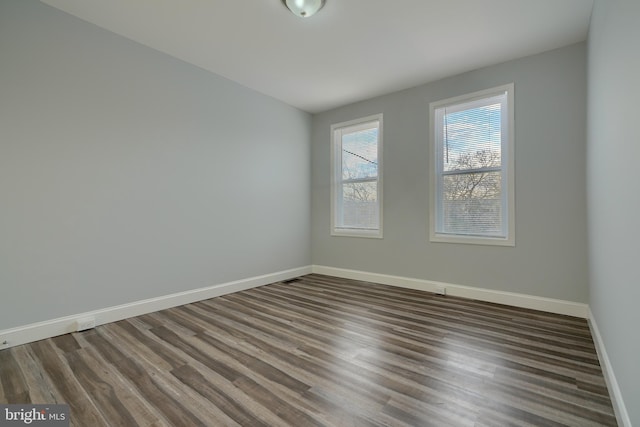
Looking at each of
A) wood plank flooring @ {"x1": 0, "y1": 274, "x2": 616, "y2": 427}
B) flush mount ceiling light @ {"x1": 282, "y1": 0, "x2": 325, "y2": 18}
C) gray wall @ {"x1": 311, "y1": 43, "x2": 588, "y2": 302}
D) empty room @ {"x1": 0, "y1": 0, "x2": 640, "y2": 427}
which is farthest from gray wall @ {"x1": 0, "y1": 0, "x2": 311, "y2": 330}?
gray wall @ {"x1": 311, "y1": 43, "x2": 588, "y2": 302}

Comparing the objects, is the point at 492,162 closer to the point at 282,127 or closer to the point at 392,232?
the point at 392,232

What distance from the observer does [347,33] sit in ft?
9.13

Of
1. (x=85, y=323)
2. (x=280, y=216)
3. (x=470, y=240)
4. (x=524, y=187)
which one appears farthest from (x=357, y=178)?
(x=85, y=323)

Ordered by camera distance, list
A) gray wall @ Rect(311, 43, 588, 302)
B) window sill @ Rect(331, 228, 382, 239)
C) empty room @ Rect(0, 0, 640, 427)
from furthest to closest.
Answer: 1. window sill @ Rect(331, 228, 382, 239)
2. gray wall @ Rect(311, 43, 588, 302)
3. empty room @ Rect(0, 0, 640, 427)

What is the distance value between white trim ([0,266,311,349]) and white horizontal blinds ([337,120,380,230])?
1.64m

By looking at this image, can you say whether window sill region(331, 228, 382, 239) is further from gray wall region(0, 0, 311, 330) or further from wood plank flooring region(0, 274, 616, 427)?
wood plank flooring region(0, 274, 616, 427)

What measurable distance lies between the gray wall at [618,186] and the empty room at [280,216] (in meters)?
0.03

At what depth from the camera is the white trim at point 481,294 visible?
2922 mm

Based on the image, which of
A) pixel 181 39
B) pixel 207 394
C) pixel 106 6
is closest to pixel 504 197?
pixel 207 394

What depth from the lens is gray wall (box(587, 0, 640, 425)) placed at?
123 cm

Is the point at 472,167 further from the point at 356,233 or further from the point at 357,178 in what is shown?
the point at 356,233

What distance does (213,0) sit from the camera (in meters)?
2.36

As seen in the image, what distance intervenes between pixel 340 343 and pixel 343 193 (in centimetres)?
289

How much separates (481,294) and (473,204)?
1.09 m
